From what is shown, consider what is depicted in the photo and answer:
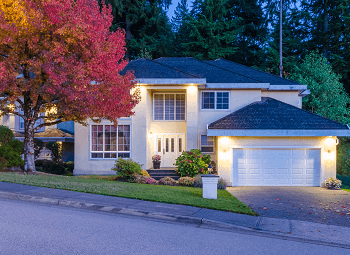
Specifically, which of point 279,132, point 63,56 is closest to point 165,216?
point 63,56

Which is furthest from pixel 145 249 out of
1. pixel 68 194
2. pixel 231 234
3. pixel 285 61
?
pixel 285 61

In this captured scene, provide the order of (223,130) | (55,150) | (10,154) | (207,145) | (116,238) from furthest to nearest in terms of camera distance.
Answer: (55,150) < (207,145) < (223,130) < (10,154) < (116,238)

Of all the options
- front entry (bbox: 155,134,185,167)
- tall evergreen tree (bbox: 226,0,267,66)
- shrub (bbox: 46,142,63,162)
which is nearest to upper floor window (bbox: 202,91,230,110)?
front entry (bbox: 155,134,185,167)

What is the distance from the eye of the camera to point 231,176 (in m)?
16.5

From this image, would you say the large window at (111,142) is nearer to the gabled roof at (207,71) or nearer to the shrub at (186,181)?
the shrub at (186,181)

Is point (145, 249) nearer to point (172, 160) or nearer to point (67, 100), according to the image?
point (67, 100)

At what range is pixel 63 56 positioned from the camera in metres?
13.4

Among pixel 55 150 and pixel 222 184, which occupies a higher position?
pixel 55 150

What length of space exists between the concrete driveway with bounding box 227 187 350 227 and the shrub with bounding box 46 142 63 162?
13.0m

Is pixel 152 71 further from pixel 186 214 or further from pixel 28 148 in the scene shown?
pixel 186 214

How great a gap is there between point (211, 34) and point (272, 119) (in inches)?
661

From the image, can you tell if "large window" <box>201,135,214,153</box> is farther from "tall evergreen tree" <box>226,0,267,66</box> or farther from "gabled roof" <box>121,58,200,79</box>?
"tall evergreen tree" <box>226,0,267,66</box>

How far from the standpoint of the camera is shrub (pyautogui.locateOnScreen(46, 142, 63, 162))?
72.5 feet

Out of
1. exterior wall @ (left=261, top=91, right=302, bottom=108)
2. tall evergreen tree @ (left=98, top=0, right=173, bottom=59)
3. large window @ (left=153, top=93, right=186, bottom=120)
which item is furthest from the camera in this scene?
tall evergreen tree @ (left=98, top=0, right=173, bottom=59)
